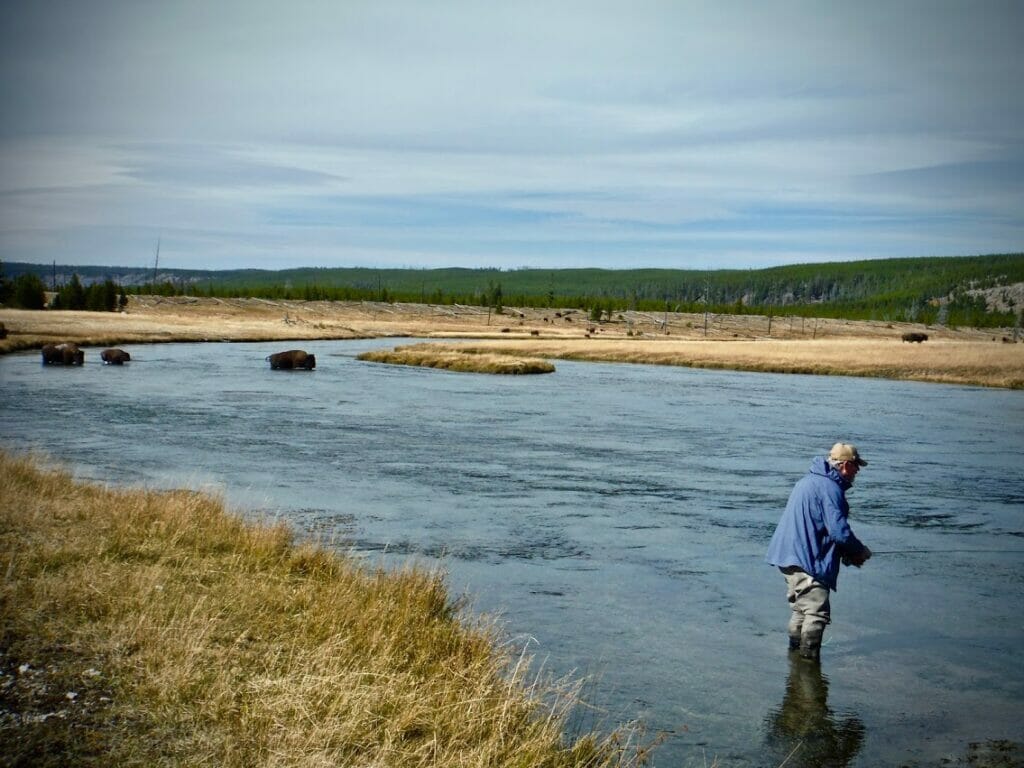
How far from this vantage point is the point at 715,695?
8.77 m

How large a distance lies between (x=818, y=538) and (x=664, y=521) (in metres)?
7.05

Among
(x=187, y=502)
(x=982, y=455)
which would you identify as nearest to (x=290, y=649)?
(x=187, y=502)

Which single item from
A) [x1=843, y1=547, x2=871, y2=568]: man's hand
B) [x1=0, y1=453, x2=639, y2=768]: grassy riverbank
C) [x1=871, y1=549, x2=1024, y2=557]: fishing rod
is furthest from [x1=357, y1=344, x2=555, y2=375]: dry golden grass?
[x1=843, y1=547, x2=871, y2=568]: man's hand

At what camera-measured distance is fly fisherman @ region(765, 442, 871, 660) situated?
29.1ft

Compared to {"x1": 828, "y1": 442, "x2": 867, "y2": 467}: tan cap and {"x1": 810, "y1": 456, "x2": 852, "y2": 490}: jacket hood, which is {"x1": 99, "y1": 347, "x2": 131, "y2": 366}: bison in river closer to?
{"x1": 810, "y1": 456, "x2": 852, "y2": 490}: jacket hood

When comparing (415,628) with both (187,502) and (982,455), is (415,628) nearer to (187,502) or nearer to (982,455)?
(187,502)

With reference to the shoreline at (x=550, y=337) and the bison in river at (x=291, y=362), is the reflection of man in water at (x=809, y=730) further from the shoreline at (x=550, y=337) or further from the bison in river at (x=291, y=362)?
the shoreline at (x=550, y=337)

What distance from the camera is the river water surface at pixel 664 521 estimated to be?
342 inches

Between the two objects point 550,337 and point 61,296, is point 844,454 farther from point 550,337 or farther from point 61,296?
point 61,296

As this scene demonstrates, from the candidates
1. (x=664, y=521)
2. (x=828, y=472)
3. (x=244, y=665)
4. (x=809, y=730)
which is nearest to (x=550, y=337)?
(x=664, y=521)

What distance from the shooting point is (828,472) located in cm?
906

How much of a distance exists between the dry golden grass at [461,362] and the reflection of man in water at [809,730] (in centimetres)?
4362

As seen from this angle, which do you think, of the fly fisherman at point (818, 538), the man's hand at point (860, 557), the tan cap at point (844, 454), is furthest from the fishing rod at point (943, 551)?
the tan cap at point (844, 454)

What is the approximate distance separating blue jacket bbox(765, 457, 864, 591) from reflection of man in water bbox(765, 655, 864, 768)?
106 cm
